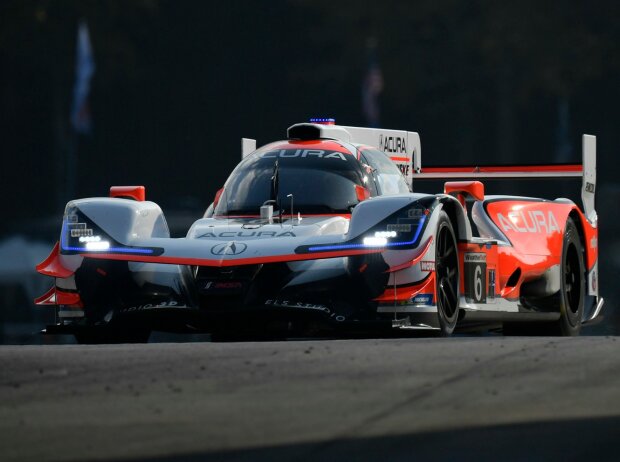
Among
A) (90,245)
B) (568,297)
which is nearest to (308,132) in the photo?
(90,245)

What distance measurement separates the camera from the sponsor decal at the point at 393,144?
45.3 feet

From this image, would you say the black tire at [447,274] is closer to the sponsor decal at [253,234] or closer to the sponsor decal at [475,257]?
the sponsor decal at [475,257]

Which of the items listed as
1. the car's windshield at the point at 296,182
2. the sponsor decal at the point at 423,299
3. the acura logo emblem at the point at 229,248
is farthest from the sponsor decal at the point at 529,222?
the acura logo emblem at the point at 229,248

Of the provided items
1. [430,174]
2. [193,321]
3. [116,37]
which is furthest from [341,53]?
[193,321]

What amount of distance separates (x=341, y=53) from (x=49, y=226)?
10309 millimetres

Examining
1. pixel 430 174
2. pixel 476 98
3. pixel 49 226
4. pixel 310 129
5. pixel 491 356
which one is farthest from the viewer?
pixel 476 98

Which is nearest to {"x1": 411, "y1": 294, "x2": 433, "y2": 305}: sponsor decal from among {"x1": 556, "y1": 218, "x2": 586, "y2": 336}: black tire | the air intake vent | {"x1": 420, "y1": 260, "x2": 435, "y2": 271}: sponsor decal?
{"x1": 420, "y1": 260, "x2": 435, "y2": 271}: sponsor decal

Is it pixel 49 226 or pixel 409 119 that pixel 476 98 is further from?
pixel 49 226

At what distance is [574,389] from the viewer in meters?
6.54

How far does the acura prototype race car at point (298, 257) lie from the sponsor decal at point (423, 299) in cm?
1

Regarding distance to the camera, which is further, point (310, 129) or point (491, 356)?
point (310, 129)

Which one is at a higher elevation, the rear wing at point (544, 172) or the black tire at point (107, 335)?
the rear wing at point (544, 172)

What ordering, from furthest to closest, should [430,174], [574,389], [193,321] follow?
[430,174] < [193,321] < [574,389]

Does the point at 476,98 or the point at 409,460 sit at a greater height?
the point at 409,460
